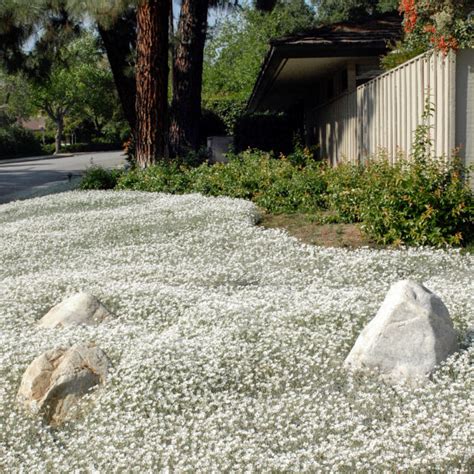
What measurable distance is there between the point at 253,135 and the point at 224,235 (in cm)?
1317

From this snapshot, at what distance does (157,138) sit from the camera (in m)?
18.2

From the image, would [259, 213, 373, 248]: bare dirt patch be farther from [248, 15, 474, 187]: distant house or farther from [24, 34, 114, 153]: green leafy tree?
[24, 34, 114, 153]: green leafy tree

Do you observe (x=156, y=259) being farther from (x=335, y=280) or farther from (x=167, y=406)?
(x=167, y=406)

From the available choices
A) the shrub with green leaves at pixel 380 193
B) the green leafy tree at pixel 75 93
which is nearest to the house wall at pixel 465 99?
the shrub with green leaves at pixel 380 193

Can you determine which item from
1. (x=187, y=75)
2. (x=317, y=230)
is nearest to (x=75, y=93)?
(x=187, y=75)

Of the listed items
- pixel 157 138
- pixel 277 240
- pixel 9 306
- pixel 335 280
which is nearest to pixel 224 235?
pixel 277 240

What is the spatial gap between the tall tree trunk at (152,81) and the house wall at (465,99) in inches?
382

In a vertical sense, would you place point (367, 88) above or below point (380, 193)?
above

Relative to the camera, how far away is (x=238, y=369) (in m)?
5.25

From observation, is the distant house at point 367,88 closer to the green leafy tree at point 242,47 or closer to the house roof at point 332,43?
the house roof at point 332,43

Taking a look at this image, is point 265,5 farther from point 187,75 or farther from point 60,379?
point 60,379

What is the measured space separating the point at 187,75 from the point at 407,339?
16.5 m

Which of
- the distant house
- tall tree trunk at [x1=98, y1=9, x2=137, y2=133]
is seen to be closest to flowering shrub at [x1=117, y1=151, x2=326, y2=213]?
the distant house

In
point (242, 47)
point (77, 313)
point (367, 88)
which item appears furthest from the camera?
point (242, 47)
